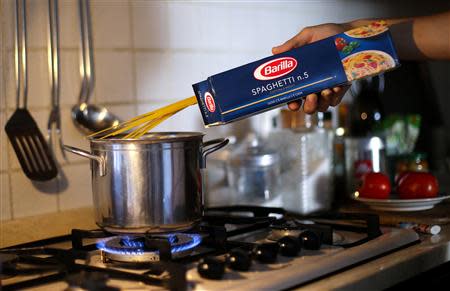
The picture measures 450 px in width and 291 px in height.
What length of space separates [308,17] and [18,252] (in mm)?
946

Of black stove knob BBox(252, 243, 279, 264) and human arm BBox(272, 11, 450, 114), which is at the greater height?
human arm BBox(272, 11, 450, 114)

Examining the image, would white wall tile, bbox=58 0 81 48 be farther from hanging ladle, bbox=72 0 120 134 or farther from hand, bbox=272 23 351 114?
hand, bbox=272 23 351 114

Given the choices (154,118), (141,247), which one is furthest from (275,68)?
(141,247)

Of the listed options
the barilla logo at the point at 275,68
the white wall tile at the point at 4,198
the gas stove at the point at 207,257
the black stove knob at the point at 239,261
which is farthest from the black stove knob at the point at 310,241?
the white wall tile at the point at 4,198

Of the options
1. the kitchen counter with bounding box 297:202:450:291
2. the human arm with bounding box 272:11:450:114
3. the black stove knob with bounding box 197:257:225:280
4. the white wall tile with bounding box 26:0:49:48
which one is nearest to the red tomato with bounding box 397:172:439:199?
the kitchen counter with bounding box 297:202:450:291

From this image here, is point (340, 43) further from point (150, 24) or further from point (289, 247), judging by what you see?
point (150, 24)

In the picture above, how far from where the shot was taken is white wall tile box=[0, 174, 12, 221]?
113cm

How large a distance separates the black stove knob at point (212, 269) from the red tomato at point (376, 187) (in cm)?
61

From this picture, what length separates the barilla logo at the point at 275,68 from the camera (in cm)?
93

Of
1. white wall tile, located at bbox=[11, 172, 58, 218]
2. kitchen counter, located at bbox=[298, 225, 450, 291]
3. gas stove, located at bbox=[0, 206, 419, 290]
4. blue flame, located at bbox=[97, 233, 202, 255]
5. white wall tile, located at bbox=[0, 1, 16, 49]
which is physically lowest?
kitchen counter, located at bbox=[298, 225, 450, 291]

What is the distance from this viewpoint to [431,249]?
3.33 ft

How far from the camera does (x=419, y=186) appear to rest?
4.41 ft

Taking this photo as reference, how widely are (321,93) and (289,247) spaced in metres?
0.24

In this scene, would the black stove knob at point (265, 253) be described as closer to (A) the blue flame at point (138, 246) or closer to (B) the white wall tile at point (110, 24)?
(A) the blue flame at point (138, 246)
